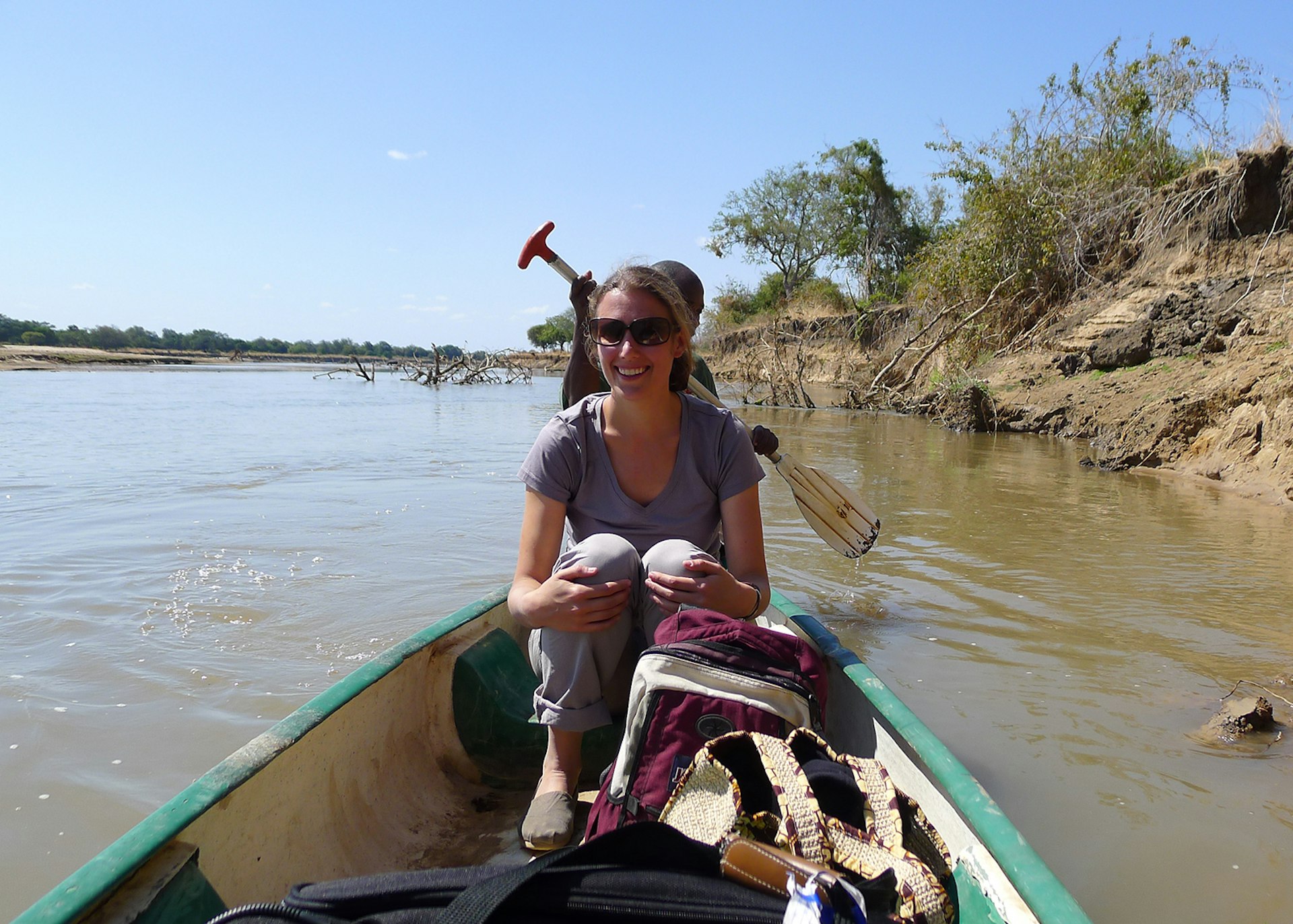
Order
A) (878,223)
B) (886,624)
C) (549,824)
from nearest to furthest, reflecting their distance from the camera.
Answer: (549,824) < (886,624) < (878,223)

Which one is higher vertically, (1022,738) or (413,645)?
(413,645)

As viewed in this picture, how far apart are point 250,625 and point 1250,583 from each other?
491 centimetres

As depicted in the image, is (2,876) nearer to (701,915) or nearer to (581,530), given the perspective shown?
(581,530)

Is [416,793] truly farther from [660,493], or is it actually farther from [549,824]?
[660,493]

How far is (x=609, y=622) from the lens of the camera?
1638 mm

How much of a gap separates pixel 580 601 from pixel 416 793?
727 mm

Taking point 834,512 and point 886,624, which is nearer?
point 886,624

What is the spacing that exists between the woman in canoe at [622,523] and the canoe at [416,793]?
0.32 meters

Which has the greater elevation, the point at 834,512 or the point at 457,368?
the point at 457,368

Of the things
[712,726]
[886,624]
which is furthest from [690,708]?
[886,624]

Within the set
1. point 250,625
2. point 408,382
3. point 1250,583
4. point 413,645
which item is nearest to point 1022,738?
point 413,645

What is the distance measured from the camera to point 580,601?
159cm

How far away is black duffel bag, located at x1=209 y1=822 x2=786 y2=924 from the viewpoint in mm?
942


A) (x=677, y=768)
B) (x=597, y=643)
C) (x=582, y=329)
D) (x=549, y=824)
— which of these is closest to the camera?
(x=677, y=768)
